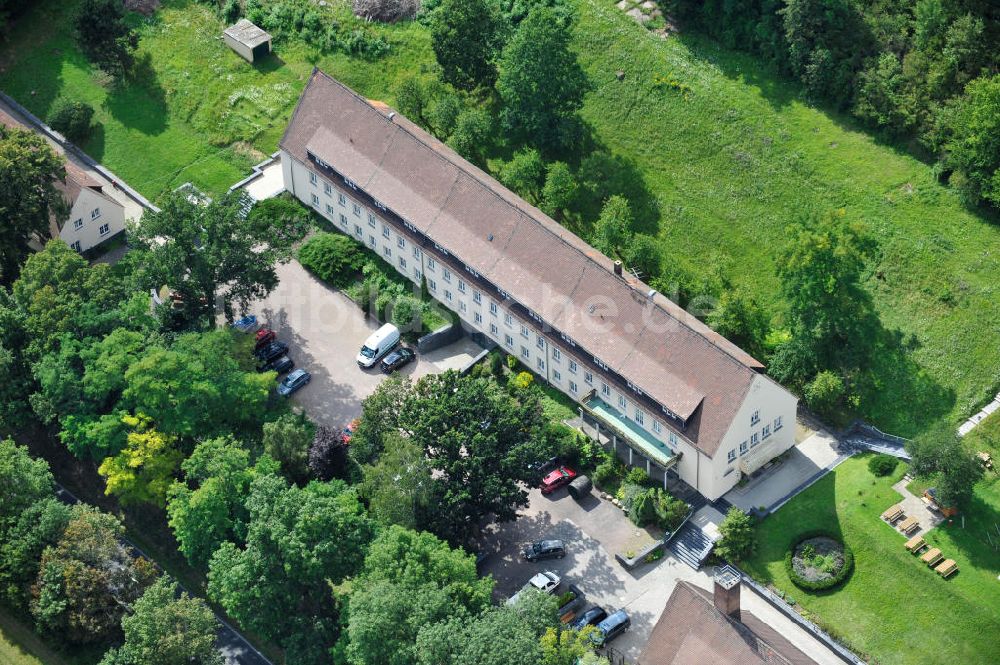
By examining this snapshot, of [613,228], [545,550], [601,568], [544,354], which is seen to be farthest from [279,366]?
[601,568]

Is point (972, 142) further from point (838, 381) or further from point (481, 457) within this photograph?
point (481, 457)

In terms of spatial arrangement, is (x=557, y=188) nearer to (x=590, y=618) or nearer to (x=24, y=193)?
(x=590, y=618)

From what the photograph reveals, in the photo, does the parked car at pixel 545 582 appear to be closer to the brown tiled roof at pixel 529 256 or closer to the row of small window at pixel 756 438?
the brown tiled roof at pixel 529 256

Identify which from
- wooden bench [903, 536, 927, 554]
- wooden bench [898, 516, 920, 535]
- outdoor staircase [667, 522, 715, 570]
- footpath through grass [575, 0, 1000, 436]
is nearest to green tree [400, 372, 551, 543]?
outdoor staircase [667, 522, 715, 570]

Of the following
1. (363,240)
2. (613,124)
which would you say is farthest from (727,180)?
(363,240)

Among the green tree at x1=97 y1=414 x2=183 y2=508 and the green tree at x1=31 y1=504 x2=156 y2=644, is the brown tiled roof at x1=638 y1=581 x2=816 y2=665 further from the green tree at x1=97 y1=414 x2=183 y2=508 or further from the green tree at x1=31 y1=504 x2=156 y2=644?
the green tree at x1=97 y1=414 x2=183 y2=508

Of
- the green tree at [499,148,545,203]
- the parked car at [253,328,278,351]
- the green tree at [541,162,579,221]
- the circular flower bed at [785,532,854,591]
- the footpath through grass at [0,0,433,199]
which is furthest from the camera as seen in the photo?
the footpath through grass at [0,0,433,199]
